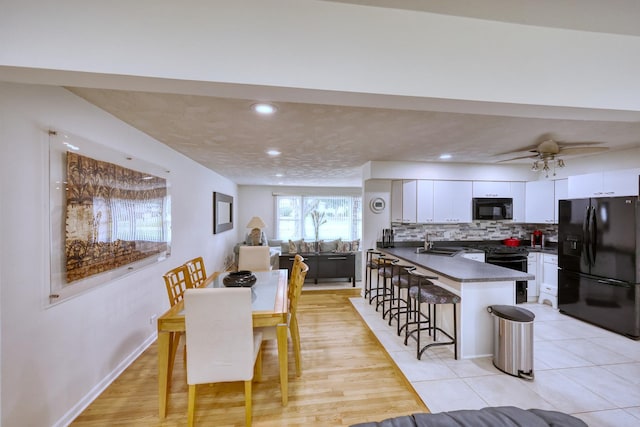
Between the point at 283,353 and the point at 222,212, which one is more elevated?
the point at 222,212

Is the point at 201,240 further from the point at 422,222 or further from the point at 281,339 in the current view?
the point at 422,222

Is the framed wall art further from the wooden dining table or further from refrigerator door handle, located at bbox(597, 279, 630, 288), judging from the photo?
refrigerator door handle, located at bbox(597, 279, 630, 288)

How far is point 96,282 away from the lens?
202cm

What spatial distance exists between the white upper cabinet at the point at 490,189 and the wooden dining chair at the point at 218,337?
4.32m

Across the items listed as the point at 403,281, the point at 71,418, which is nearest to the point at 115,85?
the point at 71,418

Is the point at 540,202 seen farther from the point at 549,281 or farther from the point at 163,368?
the point at 163,368

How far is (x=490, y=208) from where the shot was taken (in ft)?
14.6

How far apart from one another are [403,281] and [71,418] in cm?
312

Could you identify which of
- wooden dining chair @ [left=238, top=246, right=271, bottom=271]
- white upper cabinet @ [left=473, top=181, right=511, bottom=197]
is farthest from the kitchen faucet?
A: wooden dining chair @ [left=238, top=246, right=271, bottom=271]

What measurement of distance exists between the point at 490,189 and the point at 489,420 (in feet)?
Result: 14.2

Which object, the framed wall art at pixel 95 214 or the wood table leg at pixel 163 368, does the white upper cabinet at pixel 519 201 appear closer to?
the wood table leg at pixel 163 368

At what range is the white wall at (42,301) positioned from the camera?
1.40 metres

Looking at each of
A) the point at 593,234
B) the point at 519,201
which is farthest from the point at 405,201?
the point at 593,234

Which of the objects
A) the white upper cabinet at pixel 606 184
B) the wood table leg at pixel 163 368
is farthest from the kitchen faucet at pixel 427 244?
the wood table leg at pixel 163 368
